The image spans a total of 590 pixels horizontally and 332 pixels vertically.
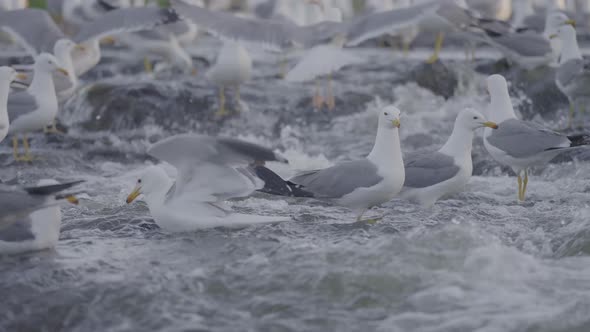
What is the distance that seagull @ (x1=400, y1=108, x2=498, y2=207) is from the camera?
6.36 metres

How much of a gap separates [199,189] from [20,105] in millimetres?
3560

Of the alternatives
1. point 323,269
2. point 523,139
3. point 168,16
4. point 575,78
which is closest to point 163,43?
point 168,16

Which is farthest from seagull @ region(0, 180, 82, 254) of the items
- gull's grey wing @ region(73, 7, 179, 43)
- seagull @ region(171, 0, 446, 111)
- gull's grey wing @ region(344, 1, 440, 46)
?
gull's grey wing @ region(73, 7, 179, 43)

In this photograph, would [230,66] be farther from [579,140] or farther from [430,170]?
[579,140]

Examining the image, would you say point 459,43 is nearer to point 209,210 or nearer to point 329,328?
point 209,210

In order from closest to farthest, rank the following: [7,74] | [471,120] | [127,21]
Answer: [471,120] < [7,74] < [127,21]

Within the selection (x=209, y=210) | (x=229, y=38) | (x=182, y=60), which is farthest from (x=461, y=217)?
(x=182, y=60)

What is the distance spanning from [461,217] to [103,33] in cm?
580

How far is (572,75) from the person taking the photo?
8.96 meters

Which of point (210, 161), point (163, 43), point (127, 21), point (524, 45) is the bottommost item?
point (210, 161)

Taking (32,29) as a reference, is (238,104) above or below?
below

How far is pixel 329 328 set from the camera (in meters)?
4.37

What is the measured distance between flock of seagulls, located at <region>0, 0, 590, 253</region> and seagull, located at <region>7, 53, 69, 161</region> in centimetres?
1

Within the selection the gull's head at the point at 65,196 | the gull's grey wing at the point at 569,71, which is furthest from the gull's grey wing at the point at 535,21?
the gull's head at the point at 65,196
